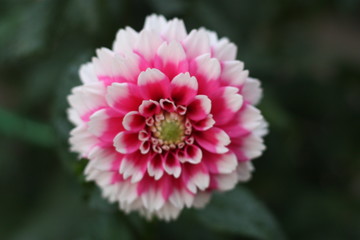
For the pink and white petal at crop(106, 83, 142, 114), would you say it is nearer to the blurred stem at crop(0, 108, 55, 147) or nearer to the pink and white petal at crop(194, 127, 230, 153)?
the pink and white petal at crop(194, 127, 230, 153)

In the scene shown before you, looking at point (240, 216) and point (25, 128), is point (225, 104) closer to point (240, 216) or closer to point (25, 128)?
point (240, 216)

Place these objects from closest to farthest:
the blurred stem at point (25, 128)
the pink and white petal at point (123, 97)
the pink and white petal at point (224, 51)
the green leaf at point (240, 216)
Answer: the pink and white petal at point (123, 97), the pink and white petal at point (224, 51), the green leaf at point (240, 216), the blurred stem at point (25, 128)

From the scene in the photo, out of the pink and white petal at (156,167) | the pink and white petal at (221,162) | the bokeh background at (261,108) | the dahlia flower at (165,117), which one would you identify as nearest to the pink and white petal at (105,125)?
the dahlia flower at (165,117)

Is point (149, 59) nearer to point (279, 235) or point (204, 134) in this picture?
point (204, 134)

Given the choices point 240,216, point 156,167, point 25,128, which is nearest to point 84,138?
point 156,167

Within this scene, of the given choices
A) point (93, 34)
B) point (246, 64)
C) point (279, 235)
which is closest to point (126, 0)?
point (93, 34)

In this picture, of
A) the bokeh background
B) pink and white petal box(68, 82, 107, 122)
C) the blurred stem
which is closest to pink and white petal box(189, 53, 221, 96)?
pink and white petal box(68, 82, 107, 122)

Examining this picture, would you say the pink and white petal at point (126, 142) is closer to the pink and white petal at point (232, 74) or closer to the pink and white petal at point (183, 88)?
the pink and white petal at point (183, 88)
